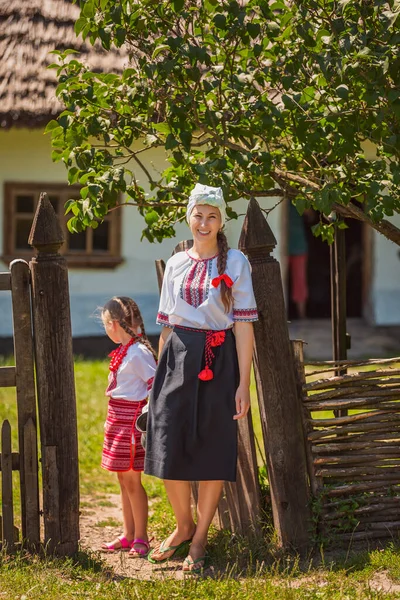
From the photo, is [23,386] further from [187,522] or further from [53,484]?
[187,522]

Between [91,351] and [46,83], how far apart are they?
323cm

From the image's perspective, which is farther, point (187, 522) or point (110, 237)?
point (110, 237)

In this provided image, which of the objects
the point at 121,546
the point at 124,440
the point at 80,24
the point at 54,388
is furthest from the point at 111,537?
the point at 80,24

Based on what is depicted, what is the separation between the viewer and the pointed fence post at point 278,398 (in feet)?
14.3

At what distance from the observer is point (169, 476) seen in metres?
4.18

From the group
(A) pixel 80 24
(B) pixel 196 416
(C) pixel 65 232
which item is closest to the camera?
(A) pixel 80 24

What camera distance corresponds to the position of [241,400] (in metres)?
4.16

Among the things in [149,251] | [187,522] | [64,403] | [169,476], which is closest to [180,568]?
[187,522]

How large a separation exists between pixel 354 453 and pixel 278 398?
19.8 inches

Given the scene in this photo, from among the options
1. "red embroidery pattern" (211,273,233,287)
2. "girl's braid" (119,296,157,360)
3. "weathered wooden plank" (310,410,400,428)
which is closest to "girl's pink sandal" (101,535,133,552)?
"girl's braid" (119,296,157,360)

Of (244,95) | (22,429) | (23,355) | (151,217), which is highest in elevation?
(244,95)

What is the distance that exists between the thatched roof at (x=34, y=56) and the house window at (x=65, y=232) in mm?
1100

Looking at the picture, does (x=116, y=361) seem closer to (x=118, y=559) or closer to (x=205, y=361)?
(x=205, y=361)

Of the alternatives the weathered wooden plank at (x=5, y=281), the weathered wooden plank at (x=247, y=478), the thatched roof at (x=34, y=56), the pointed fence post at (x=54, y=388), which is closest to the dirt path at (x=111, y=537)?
the pointed fence post at (x=54, y=388)
